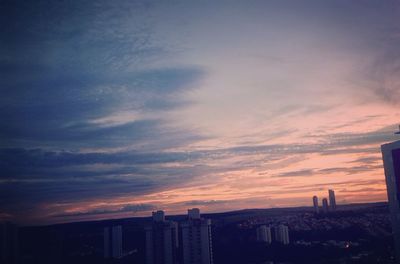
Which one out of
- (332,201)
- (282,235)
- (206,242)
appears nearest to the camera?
(206,242)

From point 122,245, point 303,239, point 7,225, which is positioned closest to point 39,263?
point 7,225

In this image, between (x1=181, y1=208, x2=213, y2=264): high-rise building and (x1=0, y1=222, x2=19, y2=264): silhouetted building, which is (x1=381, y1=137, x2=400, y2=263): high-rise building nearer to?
(x1=181, y1=208, x2=213, y2=264): high-rise building

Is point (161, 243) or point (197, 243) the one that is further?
point (161, 243)

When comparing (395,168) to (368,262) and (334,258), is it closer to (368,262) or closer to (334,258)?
(368,262)

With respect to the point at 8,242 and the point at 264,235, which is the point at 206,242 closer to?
the point at 264,235

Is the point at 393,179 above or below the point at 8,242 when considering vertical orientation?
Answer: above

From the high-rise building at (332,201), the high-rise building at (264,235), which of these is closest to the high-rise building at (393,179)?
the high-rise building at (264,235)

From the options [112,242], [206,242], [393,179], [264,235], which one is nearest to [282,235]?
[264,235]
